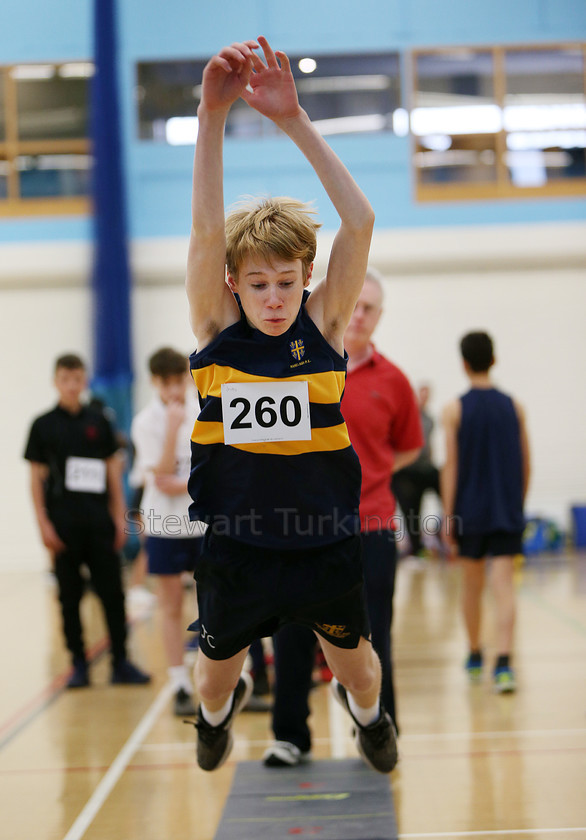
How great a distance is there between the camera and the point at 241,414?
224 centimetres

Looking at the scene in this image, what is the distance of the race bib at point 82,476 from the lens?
16.1ft

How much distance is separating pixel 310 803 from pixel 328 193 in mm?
2094

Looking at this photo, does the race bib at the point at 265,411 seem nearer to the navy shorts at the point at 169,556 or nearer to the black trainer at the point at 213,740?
the black trainer at the point at 213,740

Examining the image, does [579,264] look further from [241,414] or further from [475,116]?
[241,414]

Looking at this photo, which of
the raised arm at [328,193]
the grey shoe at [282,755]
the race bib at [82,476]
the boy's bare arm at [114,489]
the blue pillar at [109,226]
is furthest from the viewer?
the blue pillar at [109,226]

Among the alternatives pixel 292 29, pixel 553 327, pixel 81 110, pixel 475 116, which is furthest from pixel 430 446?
pixel 81 110

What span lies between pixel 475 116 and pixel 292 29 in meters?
2.52

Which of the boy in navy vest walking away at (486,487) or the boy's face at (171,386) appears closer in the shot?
the boy's face at (171,386)

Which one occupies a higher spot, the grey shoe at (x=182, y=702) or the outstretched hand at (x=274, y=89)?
the outstretched hand at (x=274, y=89)

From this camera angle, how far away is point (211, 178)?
2.17m

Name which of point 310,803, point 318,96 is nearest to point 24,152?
point 318,96

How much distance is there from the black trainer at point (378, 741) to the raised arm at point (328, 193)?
1.29 metres

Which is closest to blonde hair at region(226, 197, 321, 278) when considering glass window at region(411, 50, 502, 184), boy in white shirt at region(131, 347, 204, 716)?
boy in white shirt at region(131, 347, 204, 716)

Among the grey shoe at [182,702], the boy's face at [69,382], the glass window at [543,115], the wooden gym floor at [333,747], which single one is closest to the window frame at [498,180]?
the glass window at [543,115]
